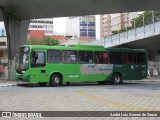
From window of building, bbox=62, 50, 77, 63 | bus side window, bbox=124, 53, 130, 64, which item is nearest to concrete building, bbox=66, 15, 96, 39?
bus side window, bbox=124, 53, 130, 64

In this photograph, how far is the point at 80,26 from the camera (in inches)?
5541

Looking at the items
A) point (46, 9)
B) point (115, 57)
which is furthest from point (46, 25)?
point (115, 57)

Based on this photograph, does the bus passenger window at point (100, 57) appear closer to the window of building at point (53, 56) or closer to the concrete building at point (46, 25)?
the window of building at point (53, 56)

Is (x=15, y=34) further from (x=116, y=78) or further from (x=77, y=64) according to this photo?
(x=116, y=78)

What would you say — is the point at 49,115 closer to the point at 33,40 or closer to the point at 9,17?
the point at 9,17

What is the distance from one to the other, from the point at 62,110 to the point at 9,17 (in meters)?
23.4

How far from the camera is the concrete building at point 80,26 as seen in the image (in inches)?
5522

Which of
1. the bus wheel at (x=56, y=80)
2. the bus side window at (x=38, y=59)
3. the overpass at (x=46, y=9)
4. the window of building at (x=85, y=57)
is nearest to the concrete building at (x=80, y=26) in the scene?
the overpass at (x=46, y=9)

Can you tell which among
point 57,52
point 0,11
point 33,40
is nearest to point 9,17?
point 0,11

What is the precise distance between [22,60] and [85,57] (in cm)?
468

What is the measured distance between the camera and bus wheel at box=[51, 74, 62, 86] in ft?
91.2

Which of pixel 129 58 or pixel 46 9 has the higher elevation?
pixel 46 9

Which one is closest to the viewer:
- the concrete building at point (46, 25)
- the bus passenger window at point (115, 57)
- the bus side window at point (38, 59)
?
the bus side window at point (38, 59)

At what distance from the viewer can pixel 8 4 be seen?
108 ft
